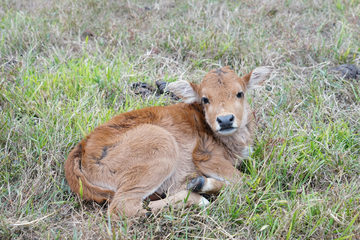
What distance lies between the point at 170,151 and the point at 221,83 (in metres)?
1.03

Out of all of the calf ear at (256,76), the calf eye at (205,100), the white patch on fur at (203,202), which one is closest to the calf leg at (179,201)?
the white patch on fur at (203,202)

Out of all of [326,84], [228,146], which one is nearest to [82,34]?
[228,146]

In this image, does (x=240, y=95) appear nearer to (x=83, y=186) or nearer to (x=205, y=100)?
(x=205, y=100)

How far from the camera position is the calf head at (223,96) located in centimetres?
373

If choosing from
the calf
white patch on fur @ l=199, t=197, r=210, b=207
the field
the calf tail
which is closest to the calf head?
the calf

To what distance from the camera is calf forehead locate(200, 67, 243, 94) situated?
3972 mm

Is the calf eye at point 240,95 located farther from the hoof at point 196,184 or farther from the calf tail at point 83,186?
the calf tail at point 83,186

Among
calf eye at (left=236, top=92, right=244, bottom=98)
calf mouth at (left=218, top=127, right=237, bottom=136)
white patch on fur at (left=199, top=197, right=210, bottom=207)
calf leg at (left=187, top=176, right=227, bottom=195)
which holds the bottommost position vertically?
white patch on fur at (left=199, top=197, right=210, bottom=207)

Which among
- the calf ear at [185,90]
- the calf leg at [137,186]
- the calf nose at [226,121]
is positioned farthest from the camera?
the calf ear at [185,90]

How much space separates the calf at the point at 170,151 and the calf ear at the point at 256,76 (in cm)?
2

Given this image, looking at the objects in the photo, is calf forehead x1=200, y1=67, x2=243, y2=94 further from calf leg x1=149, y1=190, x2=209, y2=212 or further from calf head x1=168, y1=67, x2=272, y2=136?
calf leg x1=149, y1=190, x2=209, y2=212

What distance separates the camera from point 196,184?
3.51 metres

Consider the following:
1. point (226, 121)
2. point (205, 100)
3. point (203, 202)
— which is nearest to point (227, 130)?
point (226, 121)

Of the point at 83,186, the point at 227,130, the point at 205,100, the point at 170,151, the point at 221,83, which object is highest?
the point at 221,83
